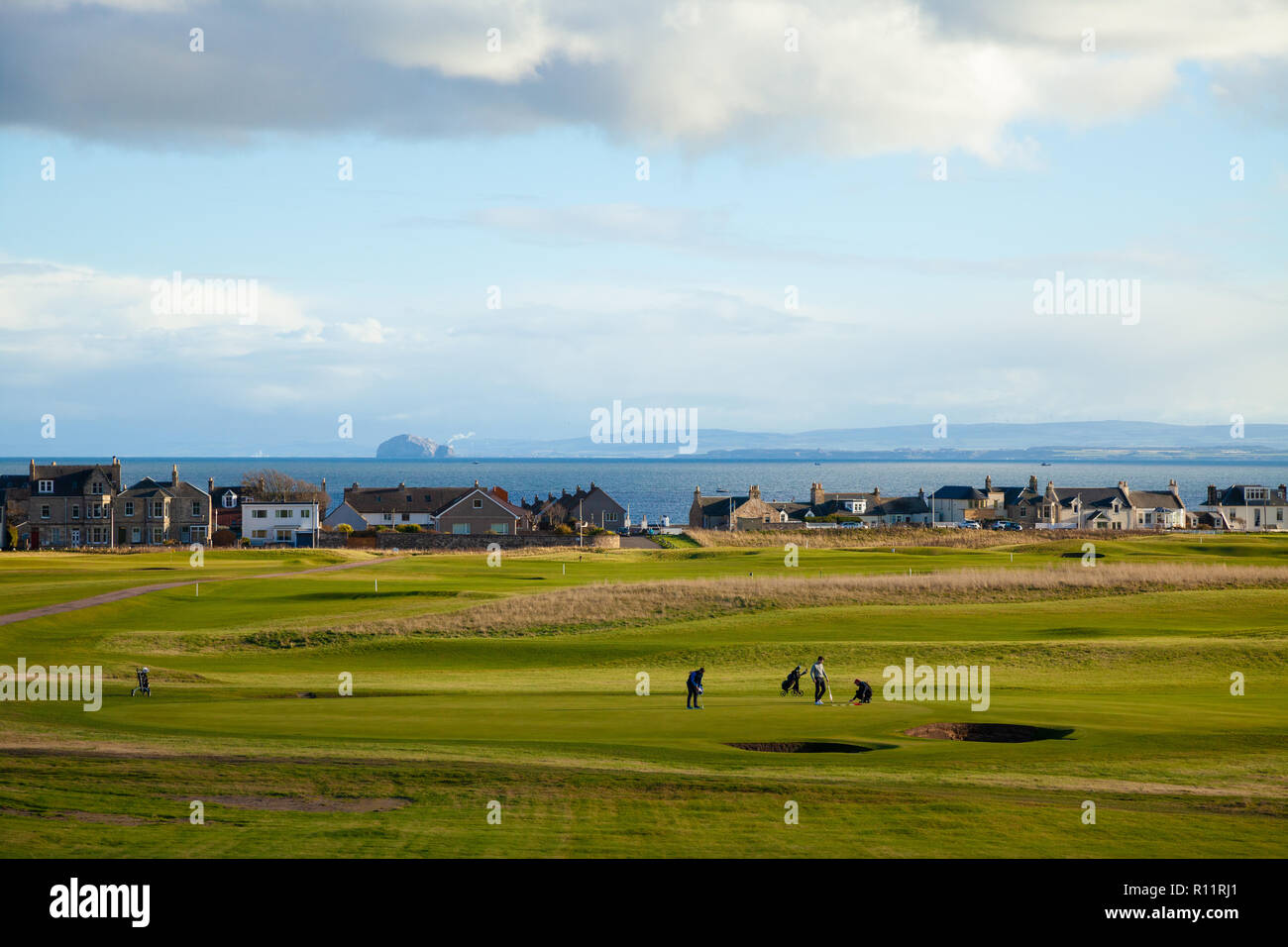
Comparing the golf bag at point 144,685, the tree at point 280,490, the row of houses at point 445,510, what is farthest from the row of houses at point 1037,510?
the golf bag at point 144,685

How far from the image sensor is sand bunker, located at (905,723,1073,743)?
25.9m

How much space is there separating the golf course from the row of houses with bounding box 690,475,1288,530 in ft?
311

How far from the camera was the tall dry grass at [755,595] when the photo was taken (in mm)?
50569

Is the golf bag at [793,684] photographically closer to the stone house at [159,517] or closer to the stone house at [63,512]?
the stone house at [159,517]

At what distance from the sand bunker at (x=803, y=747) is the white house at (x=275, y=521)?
354 ft

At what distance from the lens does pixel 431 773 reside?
2092cm

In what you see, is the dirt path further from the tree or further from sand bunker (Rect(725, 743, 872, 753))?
the tree

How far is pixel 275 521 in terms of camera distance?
128 metres

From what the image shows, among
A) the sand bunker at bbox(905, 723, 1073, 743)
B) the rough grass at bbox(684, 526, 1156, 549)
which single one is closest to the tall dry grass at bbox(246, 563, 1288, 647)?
the sand bunker at bbox(905, 723, 1073, 743)

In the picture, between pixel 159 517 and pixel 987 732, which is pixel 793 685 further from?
pixel 159 517
